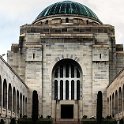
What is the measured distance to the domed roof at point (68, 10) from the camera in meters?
59.1

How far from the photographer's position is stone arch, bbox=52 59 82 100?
51469 millimetres

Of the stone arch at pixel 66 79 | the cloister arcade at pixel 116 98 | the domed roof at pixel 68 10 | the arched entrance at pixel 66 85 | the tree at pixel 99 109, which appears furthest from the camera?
the domed roof at pixel 68 10

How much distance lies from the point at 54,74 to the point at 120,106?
46.1ft

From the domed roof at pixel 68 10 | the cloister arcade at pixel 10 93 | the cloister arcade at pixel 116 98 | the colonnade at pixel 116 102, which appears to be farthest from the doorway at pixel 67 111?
the domed roof at pixel 68 10

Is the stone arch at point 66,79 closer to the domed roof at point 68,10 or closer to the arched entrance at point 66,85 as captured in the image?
the arched entrance at point 66,85

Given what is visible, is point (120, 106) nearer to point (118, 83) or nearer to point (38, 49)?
point (118, 83)

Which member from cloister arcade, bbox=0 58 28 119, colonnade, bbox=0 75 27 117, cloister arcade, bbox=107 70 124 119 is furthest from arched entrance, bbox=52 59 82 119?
cloister arcade, bbox=0 58 28 119

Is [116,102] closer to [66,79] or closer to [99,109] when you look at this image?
[99,109]

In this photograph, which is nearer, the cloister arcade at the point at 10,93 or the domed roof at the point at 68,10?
the cloister arcade at the point at 10,93

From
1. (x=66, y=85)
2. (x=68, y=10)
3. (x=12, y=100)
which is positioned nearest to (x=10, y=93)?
(x=12, y=100)

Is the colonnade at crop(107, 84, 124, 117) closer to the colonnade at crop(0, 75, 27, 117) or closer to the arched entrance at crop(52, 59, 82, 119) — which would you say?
the arched entrance at crop(52, 59, 82, 119)

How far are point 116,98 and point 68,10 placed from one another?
20407mm

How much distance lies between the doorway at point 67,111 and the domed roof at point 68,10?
43.7 feet

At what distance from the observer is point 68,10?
59438mm
